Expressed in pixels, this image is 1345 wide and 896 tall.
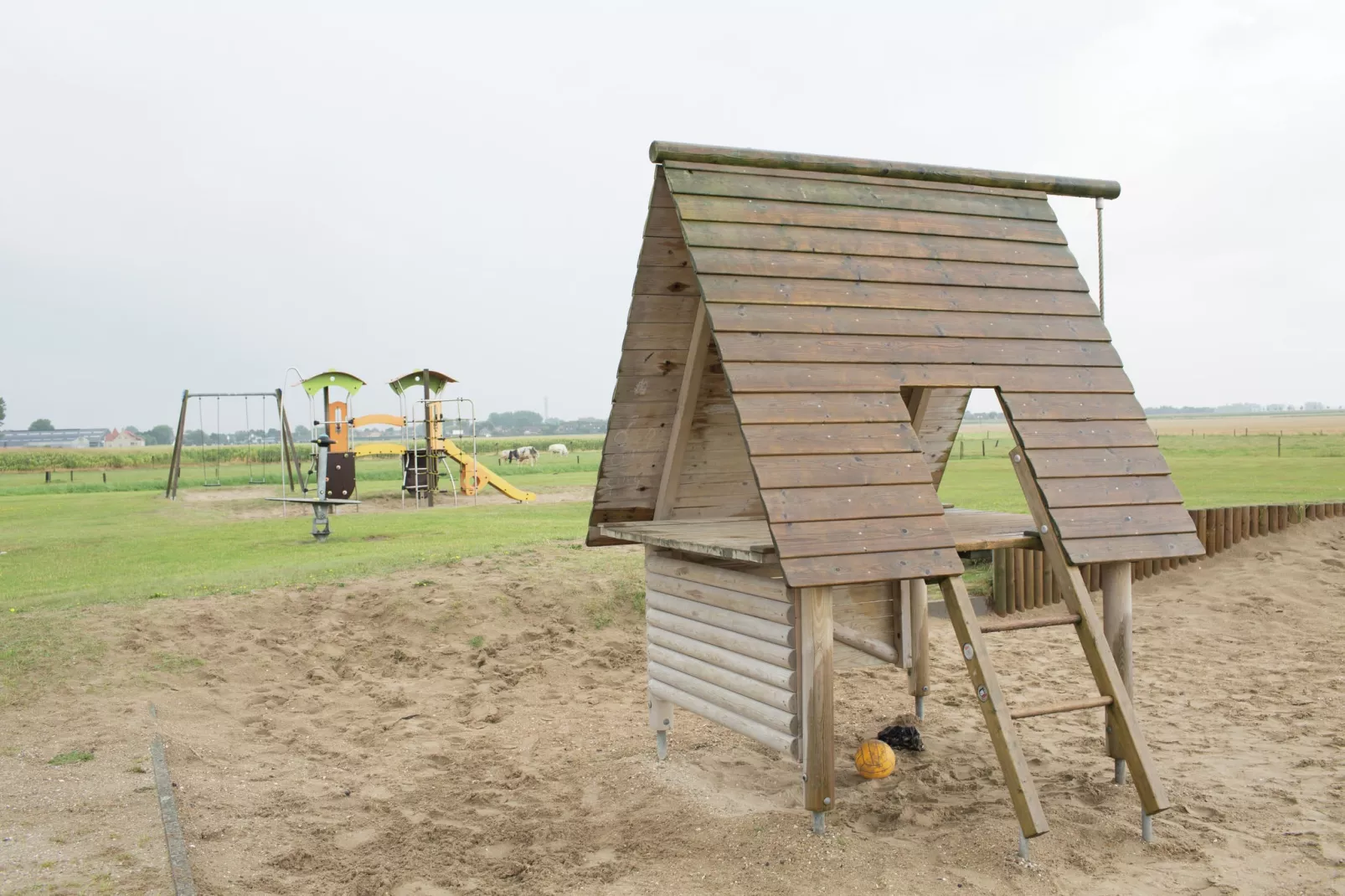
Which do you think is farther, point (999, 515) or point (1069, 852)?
point (999, 515)

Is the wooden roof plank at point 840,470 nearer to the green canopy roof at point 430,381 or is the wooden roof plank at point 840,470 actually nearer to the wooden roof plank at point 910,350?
the wooden roof plank at point 910,350

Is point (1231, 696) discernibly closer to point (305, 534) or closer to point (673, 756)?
point (673, 756)

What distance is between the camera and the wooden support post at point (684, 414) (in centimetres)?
640

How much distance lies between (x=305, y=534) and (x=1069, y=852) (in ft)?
50.1

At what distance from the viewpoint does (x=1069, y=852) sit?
199 inches

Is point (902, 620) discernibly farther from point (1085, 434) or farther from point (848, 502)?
point (848, 502)

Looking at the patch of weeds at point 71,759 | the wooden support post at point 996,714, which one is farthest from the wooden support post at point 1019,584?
the patch of weeds at point 71,759

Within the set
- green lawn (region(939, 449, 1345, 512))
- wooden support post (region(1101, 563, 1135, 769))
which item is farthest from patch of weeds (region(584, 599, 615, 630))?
wooden support post (region(1101, 563, 1135, 769))

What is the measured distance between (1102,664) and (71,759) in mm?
6225

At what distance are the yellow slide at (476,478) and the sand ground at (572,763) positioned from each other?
1644cm

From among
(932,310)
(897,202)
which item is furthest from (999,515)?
(897,202)

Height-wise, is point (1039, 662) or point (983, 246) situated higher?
point (983, 246)

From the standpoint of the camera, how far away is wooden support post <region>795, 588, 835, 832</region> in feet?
16.4

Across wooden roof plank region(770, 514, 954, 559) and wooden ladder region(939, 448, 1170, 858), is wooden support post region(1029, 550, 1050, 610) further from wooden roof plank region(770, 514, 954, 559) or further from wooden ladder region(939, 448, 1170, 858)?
wooden roof plank region(770, 514, 954, 559)
